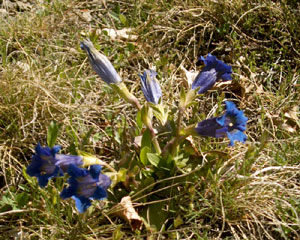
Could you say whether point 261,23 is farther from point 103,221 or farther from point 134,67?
point 103,221

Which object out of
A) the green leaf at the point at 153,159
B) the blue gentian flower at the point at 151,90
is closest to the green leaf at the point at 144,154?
the green leaf at the point at 153,159

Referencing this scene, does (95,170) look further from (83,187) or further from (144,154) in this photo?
(144,154)

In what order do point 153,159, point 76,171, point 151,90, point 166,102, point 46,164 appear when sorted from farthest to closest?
point 166,102, point 151,90, point 153,159, point 46,164, point 76,171

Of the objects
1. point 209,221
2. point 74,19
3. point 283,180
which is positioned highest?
point 74,19

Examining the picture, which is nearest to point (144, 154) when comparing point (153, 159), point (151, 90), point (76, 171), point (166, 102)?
point (153, 159)

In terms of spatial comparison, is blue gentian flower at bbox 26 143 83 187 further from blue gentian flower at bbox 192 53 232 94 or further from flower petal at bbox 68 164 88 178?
blue gentian flower at bbox 192 53 232 94

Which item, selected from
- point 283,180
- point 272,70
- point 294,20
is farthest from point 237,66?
point 283,180
